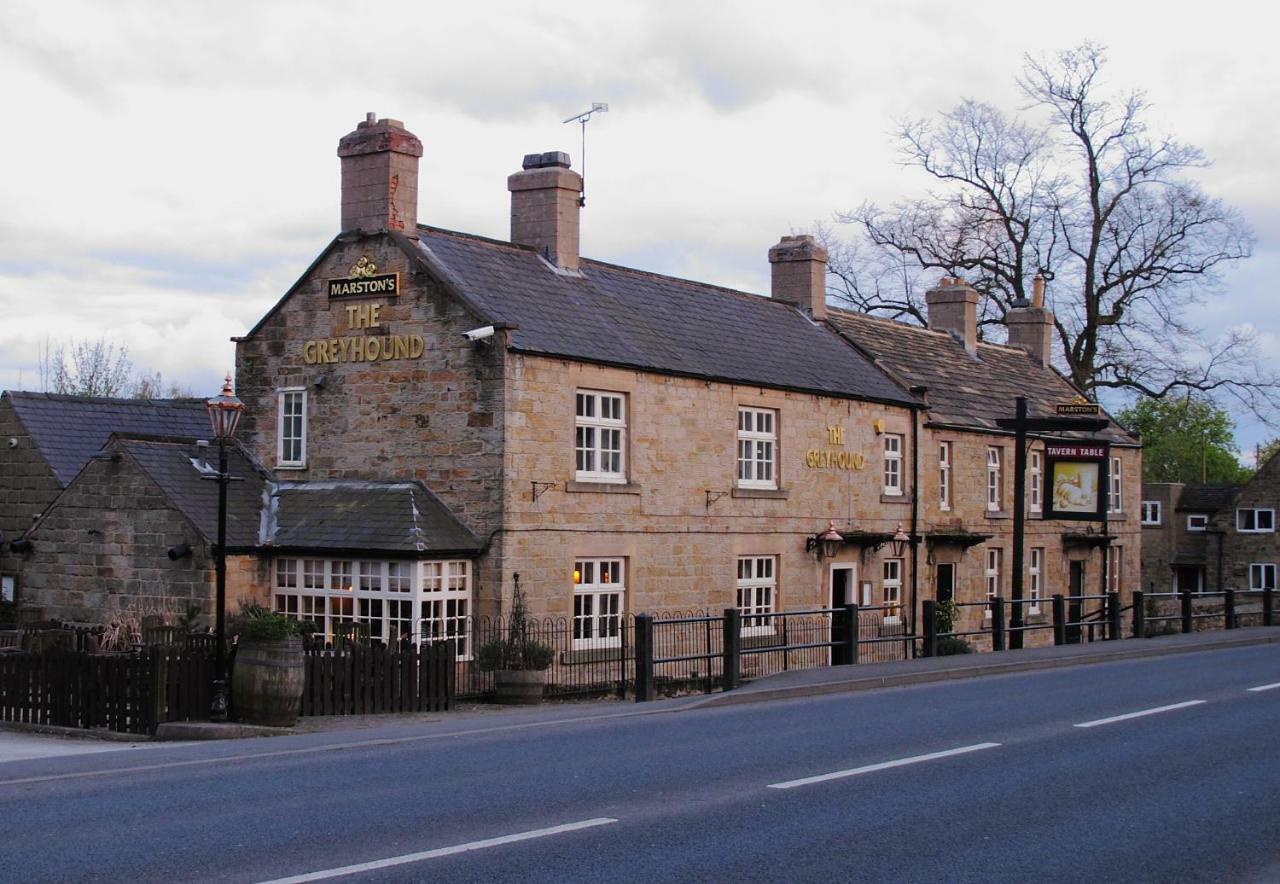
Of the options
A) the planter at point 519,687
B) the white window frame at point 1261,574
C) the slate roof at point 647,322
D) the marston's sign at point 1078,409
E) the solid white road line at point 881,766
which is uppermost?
the slate roof at point 647,322

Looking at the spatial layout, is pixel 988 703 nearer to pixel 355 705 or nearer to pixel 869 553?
pixel 355 705

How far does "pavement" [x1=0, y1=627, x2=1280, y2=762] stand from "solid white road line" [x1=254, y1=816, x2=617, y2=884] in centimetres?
721

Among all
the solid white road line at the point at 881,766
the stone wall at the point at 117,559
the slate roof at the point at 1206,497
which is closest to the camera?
the solid white road line at the point at 881,766

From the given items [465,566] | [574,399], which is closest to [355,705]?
[465,566]

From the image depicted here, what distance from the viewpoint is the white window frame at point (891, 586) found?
3184 cm

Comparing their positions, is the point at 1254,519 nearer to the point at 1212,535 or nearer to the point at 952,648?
the point at 1212,535

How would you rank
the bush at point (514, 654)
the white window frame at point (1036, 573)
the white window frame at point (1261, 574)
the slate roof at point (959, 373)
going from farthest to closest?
the white window frame at point (1261, 574), the white window frame at point (1036, 573), the slate roof at point (959, 373), the bush at point (514, 654)

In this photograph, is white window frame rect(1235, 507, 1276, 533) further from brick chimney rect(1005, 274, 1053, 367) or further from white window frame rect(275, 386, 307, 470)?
white window frame rect(275, 386, 307, 470)

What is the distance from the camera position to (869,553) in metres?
31.3

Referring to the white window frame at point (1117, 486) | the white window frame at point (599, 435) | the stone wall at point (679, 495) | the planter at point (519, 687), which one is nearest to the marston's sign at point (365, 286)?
the stone wall at point (679, 495)

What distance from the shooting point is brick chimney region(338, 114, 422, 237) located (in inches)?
968

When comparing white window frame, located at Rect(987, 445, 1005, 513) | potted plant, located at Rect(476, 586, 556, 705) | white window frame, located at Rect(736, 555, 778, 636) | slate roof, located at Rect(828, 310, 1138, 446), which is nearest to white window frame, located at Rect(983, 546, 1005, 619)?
white window frame, located at Rect(987, 445, 1005, 513)

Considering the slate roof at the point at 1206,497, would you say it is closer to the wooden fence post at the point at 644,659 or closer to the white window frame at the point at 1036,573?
the white window frame at the point at 1036,573

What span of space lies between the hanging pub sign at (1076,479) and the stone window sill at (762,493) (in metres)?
5.86
